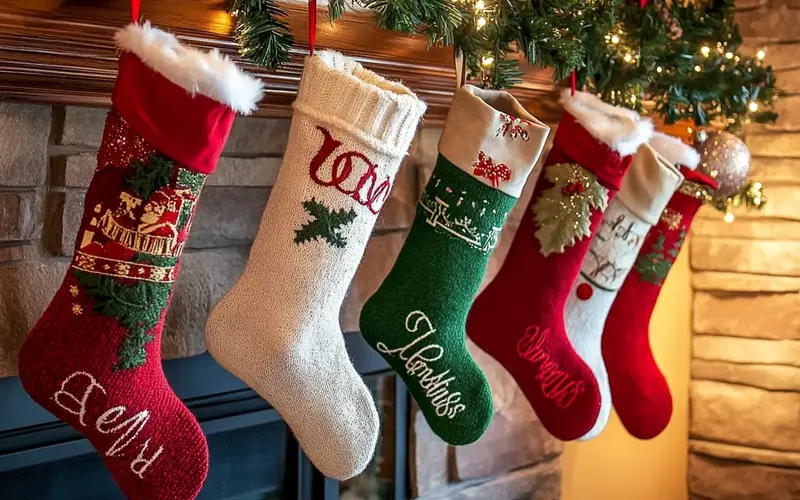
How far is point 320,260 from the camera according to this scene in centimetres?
110

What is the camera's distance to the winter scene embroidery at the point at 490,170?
1.20 metres

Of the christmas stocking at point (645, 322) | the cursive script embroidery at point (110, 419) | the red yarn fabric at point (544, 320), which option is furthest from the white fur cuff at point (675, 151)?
the cursive script embroidery at point (110, 419)

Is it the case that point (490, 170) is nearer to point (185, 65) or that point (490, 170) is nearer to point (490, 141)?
point (490, 141)

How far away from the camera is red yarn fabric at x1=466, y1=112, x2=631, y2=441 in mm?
1372

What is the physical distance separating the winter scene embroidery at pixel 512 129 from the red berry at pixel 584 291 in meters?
0.43

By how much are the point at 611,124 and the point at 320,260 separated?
55 centimetres

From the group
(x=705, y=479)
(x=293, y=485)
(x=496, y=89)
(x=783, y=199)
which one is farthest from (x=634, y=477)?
(x=496, y=89)

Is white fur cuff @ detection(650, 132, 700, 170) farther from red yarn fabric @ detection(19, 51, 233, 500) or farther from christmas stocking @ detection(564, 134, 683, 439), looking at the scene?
red yarn fabric @ detection(19, 51, 233, 500)

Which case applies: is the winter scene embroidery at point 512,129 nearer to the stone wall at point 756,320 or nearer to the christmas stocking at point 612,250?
the christmas stocking at point 612,250

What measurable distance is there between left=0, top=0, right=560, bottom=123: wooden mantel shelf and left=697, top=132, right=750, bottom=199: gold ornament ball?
1.89 feet

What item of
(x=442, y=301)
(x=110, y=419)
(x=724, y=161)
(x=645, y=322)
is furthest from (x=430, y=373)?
(x=724, y=161)

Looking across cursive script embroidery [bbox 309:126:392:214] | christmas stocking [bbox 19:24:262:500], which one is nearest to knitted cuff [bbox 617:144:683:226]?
cursive script embroidery [bbox 309:126:392:214]

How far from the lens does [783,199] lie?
2.10 metres

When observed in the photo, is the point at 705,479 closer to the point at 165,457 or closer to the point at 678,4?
the point at 678,4
